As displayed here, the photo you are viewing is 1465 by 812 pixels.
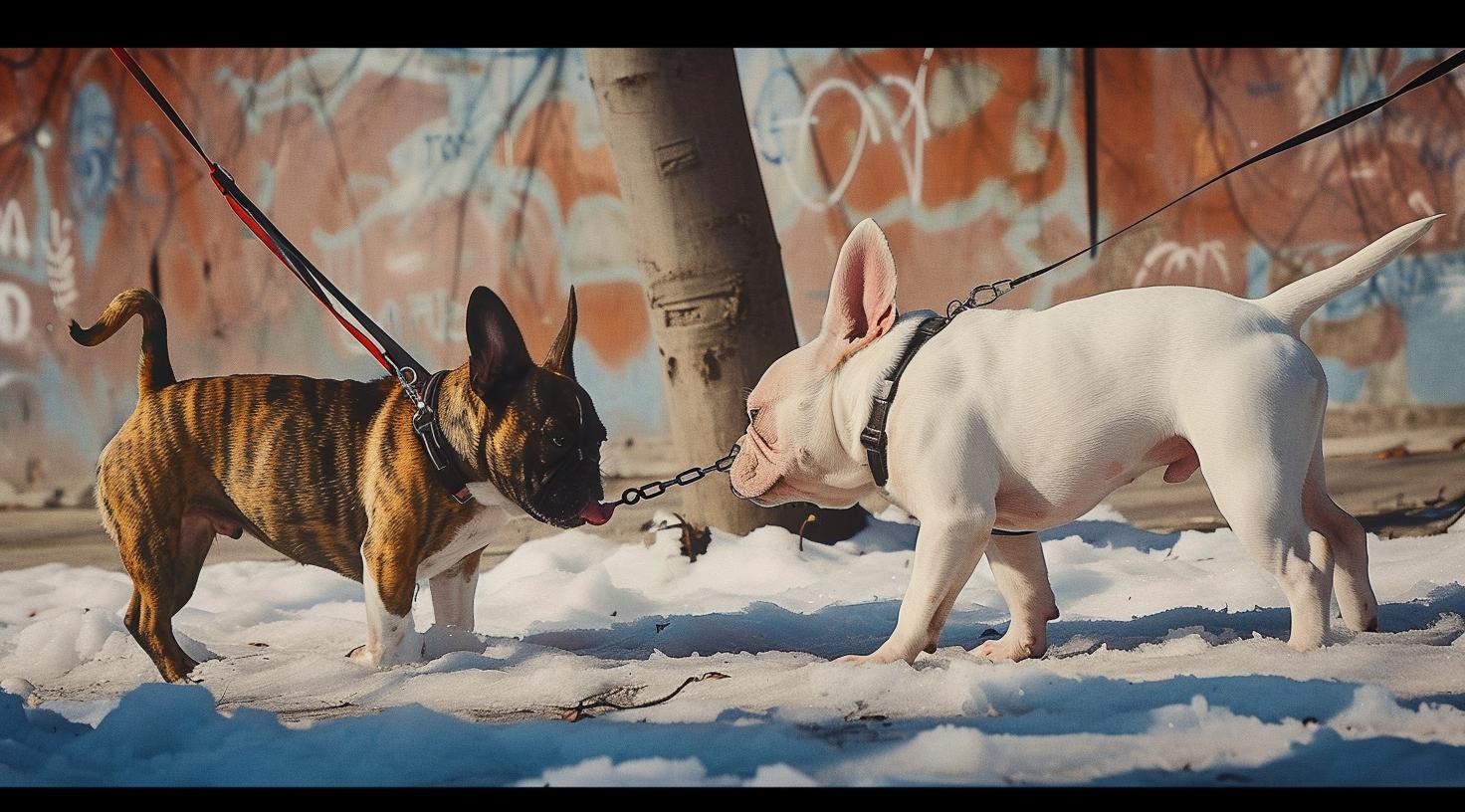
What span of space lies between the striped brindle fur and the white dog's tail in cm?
148

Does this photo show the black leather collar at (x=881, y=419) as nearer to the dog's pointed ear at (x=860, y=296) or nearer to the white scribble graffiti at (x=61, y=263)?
the dog's pointed ear at (x=860, y=296)

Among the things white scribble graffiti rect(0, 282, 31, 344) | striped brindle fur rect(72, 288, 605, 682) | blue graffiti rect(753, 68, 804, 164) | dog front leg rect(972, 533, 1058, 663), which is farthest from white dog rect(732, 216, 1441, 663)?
white scribble graffiti rect(0, 282, 31, 344)

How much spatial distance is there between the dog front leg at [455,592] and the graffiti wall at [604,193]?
104 inches

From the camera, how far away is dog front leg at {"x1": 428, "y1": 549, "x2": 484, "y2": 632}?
3.07 meters

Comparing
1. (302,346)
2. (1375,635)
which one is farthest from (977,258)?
(1375,635)

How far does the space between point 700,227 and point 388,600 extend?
5.04ft

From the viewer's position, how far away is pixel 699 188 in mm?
3826

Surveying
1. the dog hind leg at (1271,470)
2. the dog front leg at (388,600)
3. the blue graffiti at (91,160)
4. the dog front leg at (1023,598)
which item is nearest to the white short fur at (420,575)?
the dog front leg at (388,600)

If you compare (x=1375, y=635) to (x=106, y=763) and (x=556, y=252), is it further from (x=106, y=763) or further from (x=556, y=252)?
(x=556, y=252)

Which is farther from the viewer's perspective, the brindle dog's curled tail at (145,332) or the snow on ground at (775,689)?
the brindle dog's curled tail at (145,332)

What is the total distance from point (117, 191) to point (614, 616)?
3.73m

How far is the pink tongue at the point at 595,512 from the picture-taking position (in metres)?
2.91

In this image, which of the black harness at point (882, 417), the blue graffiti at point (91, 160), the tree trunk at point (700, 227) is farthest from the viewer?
the blue graffiti at point (91, 160)

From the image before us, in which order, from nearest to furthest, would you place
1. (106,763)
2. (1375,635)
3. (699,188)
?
(106,763), (1375,635), (699,188)
